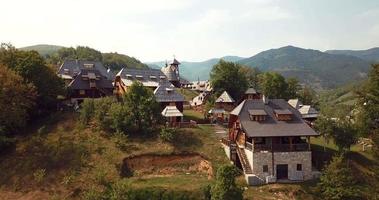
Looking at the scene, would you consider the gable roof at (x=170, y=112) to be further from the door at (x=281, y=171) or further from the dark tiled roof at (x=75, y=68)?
the dark tiled roof at (x=75, y=68)

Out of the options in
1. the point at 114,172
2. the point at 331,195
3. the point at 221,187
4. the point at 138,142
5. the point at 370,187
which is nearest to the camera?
the point at 221,187

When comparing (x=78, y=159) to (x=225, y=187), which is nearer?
(x=225, y=187)

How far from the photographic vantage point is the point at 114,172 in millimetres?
43969

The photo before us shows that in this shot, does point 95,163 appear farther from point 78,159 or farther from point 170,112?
point 170,112

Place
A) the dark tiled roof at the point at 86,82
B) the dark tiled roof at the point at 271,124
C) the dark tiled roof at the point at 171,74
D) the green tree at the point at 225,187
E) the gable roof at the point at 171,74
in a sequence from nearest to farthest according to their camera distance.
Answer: the green tree at the point at 225,187, the dark tiled roof at the point at 271,124, the dark tiled roof at the point at 86,82, the gable roof at the point at 171,74, the dark tiled roof at the point at 171,74

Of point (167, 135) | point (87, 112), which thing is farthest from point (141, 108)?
point (87, 112)

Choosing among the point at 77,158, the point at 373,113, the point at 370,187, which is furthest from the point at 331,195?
the point at 77,158

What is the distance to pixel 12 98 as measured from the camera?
50.4m

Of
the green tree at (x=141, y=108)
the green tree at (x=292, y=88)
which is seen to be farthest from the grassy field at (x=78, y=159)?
the green tree at (x=292, y=88)

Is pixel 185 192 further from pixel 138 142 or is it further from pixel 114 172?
pixel 138 142

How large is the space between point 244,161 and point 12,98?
29.8 metres

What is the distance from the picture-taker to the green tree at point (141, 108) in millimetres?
52188

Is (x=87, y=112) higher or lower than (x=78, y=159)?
higher

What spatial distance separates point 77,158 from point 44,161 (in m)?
4.06
